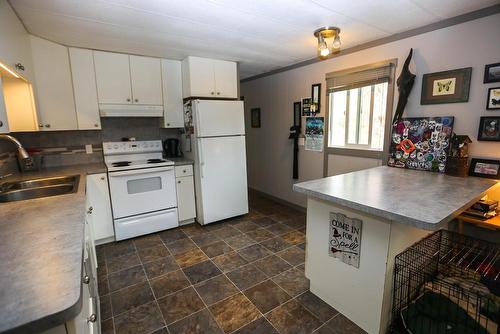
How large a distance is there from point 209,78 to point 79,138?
70.9 inches

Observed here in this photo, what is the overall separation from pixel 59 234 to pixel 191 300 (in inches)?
47.7

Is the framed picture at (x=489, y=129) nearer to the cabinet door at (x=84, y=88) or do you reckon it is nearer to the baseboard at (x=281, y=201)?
the baseboard at (x=281, y=201)

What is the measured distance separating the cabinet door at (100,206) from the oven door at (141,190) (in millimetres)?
69

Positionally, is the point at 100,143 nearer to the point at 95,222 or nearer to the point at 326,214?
the point at 95,222

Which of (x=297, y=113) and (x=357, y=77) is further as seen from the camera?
(x=297, y=113)

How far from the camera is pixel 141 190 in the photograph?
2961 millimetres

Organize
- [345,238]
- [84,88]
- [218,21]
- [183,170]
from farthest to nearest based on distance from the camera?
[183,170] → [84,88] → [218,21] → [345,238]

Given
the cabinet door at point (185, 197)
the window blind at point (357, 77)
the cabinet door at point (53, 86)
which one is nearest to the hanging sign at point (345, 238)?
the window blind at point (357, 77)

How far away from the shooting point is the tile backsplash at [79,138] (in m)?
2.84

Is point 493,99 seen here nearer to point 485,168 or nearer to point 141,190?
point 485,168

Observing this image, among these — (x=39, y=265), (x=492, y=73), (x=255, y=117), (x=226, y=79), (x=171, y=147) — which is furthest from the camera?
(x=255, y=117)

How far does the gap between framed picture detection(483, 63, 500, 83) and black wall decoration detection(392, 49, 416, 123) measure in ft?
1.70

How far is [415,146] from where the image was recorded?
238cm

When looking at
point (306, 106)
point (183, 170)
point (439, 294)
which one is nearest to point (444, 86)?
point (306, 106)
